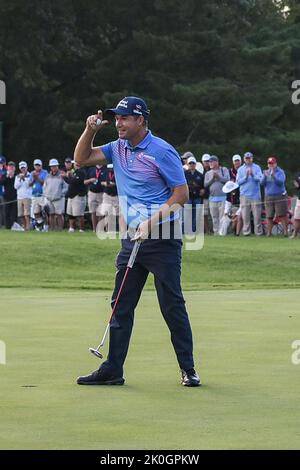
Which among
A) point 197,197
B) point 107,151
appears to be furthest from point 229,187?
point 107,151

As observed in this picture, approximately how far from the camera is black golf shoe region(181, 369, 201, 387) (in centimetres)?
920

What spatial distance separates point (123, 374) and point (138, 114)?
2.00m

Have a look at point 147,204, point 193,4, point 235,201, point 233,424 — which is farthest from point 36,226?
point 233,424

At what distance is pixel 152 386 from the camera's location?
9.12 m

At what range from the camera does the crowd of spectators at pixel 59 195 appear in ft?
102

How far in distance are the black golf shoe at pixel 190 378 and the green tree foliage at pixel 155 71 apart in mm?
40358

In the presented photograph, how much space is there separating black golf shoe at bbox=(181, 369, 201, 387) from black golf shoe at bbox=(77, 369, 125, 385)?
456 mm

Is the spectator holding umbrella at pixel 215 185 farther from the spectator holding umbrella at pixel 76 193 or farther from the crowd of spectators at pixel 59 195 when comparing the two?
the spectator holding umbrella at pixel 76 193

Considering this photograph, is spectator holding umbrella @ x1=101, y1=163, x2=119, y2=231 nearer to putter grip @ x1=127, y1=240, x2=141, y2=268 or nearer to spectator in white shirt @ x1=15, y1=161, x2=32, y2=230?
spectator in white shirt @ x1=15, y1=161, x2=32, y2=230

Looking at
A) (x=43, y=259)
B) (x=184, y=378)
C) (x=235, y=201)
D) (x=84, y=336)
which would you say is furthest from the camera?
(x=235, y=201)

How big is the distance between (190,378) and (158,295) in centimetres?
70

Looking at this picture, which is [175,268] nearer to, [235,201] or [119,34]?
[235,201]

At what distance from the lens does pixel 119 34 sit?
178ft

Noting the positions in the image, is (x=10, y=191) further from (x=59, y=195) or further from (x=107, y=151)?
(x=107, y=151)
